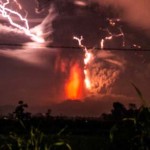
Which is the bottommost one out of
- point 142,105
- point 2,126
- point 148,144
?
point 148,144

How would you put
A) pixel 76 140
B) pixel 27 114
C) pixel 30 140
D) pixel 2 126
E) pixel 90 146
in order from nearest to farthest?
pixel 30 140 → pixel 90 146 → pixel 76 140 → pixel 2 126 → pixel 27 114

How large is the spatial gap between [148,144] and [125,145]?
0.88 feet

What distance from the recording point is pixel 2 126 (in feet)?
80.8

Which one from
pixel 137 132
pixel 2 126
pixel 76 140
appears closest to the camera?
pixel 137 132

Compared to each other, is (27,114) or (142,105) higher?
(27,114)

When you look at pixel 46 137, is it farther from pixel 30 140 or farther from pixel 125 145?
pixel 125 145

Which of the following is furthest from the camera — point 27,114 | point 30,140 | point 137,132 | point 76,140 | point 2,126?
point 27,114

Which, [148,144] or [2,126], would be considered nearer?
[148,144]

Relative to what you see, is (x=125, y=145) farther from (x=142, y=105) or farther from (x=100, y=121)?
(x=100, y=121)

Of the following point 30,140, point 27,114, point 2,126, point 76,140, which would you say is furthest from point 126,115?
point 27,114

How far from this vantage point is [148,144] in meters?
5.60

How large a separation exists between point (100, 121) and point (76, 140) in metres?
15.5

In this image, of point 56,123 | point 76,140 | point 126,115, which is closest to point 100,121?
point 56,123

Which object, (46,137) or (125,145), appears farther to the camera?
(46,137)
